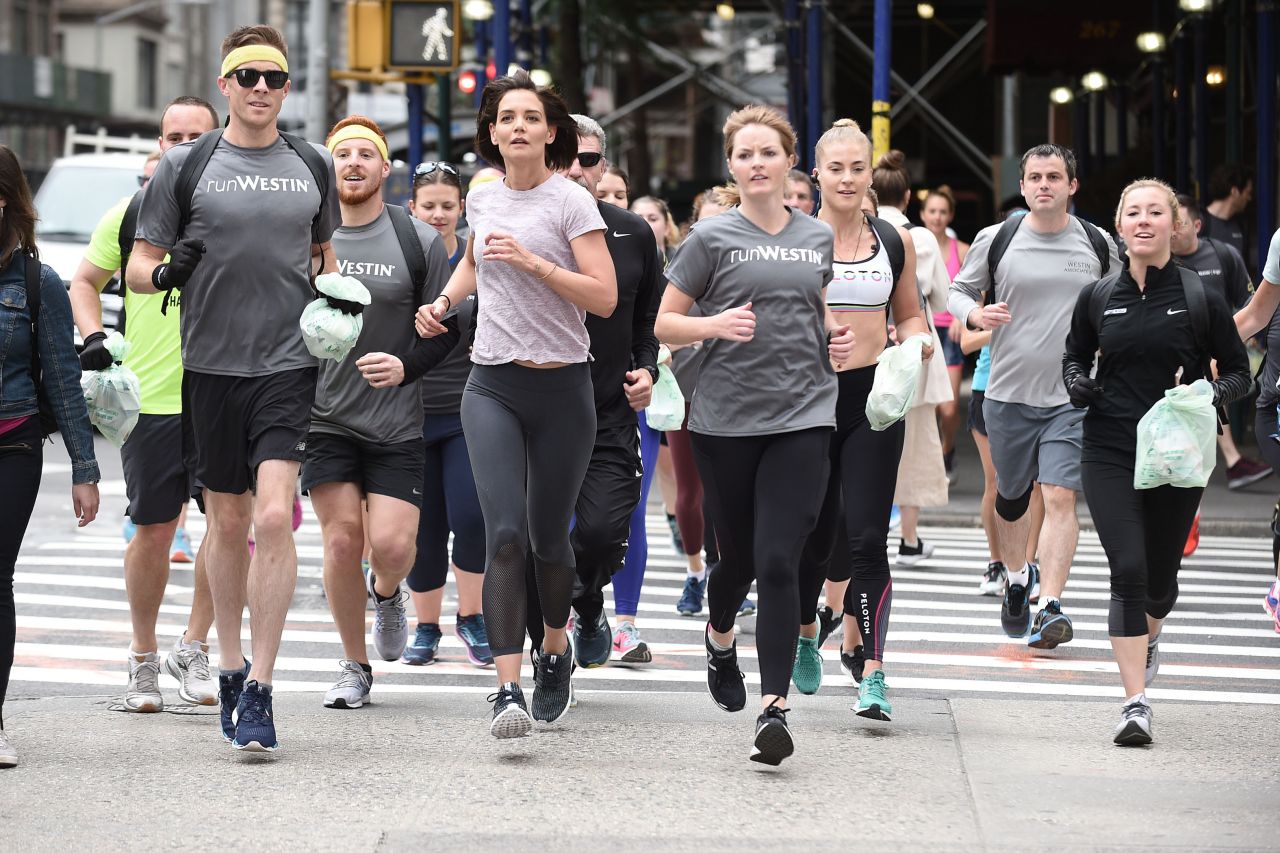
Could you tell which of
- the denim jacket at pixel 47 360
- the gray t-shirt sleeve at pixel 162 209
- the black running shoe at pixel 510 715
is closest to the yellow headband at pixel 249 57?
the gray t-shirt sleeve at pixel 162 209

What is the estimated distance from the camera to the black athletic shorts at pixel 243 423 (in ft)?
19.6

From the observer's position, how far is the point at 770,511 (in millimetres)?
5984

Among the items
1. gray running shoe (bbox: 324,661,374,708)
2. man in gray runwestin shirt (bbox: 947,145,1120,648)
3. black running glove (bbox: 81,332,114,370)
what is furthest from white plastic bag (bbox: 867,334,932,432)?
black running glove (bbox: 81,332,114,370)

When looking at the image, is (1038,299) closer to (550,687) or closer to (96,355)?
(550,687)

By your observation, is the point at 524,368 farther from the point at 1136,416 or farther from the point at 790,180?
the point at 790,180

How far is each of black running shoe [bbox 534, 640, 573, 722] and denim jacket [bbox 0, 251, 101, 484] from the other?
1530 mm

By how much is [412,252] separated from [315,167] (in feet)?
2.88

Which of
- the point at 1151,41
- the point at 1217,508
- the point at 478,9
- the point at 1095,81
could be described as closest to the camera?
the point at 1217,508

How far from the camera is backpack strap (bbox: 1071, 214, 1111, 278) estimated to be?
827 centimetres

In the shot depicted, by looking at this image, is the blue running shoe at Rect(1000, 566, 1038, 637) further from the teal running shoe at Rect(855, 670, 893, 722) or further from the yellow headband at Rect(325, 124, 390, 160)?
the yellow headband at Rect(325, 124, 390, 160)

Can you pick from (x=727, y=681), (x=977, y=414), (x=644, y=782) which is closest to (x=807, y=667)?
(x=727, y=681)

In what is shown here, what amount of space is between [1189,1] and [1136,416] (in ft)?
49.2

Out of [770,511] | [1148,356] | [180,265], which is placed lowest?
[770,511]

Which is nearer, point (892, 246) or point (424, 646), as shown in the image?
point (892, 246)
